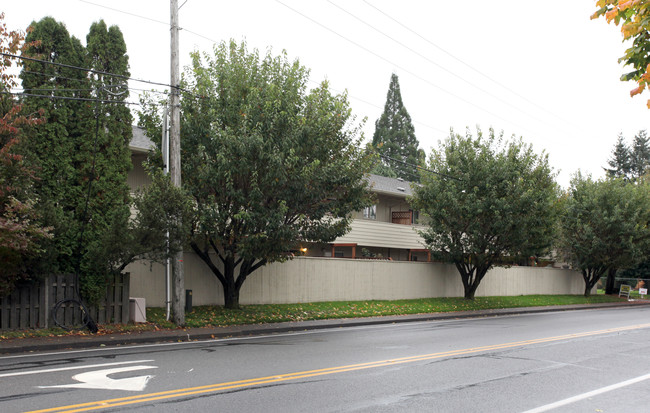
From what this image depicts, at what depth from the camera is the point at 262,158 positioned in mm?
15766

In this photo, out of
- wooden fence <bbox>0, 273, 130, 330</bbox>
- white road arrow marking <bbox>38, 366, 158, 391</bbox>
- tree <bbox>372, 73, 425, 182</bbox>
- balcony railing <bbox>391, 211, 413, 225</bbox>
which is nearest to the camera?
white road arrow marking <bbox>38, 366, 158, 391</bbox>

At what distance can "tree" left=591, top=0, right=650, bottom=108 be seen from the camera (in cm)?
577

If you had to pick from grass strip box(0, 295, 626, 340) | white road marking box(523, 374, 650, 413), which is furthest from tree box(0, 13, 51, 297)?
white road marking box(523, 374, 650, 413)

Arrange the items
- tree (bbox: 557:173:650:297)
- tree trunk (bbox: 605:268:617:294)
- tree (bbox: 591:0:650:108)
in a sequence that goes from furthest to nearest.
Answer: tree trunk (bbox: 605:268:617:294), tree (bbox: 557:173:650:297), tree (bbox: 591:0:650:108)

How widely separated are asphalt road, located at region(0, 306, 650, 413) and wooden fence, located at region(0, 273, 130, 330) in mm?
2767

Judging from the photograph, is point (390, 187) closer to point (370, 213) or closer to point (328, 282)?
point (370, 213)

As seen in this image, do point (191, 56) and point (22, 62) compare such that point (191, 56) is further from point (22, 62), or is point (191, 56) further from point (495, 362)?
point (495, 362)

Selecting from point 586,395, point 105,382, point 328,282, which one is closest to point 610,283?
point 328,282

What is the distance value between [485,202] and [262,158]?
13.7 m

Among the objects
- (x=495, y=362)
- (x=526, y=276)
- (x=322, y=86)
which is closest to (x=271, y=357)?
(x=495, y=362)

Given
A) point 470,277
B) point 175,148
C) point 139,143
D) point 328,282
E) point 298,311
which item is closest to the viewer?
point 175,148

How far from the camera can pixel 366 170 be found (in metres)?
18.3

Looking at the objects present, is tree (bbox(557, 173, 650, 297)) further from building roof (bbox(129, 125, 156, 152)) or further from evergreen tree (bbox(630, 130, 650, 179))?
evergreen tree (bbox(630, 130, 650, 179))

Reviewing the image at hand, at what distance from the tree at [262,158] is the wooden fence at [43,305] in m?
3.09
